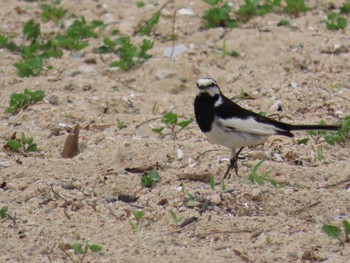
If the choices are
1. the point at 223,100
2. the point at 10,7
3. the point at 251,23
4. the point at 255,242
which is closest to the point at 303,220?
the point at 255,242

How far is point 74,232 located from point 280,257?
104 cm

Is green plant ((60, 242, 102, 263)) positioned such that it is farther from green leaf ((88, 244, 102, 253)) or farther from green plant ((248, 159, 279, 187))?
green plant ((248, 159, 279, 187))

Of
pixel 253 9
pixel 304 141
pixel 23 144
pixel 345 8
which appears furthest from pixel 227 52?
pixel 23 144

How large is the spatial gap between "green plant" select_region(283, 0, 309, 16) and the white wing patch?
2.88 m

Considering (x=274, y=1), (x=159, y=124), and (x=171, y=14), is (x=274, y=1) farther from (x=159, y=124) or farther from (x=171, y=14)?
(x=159, y=124)

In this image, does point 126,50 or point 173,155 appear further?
point 126,50

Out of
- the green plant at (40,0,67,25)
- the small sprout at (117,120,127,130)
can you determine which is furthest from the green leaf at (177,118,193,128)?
the green plant at (40,0,67,25)

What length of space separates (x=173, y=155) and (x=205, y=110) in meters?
0.38

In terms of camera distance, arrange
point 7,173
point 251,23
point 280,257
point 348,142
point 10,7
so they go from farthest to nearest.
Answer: point 10,7 < point 251,23 < point 348,142 < point 7,173 < point 280,257

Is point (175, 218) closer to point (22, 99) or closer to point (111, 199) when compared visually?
point (111, 199)

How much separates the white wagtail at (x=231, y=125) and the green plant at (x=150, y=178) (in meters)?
0.39

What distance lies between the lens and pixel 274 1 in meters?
8.48

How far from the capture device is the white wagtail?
5.73m

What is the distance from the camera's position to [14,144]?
6082mm
